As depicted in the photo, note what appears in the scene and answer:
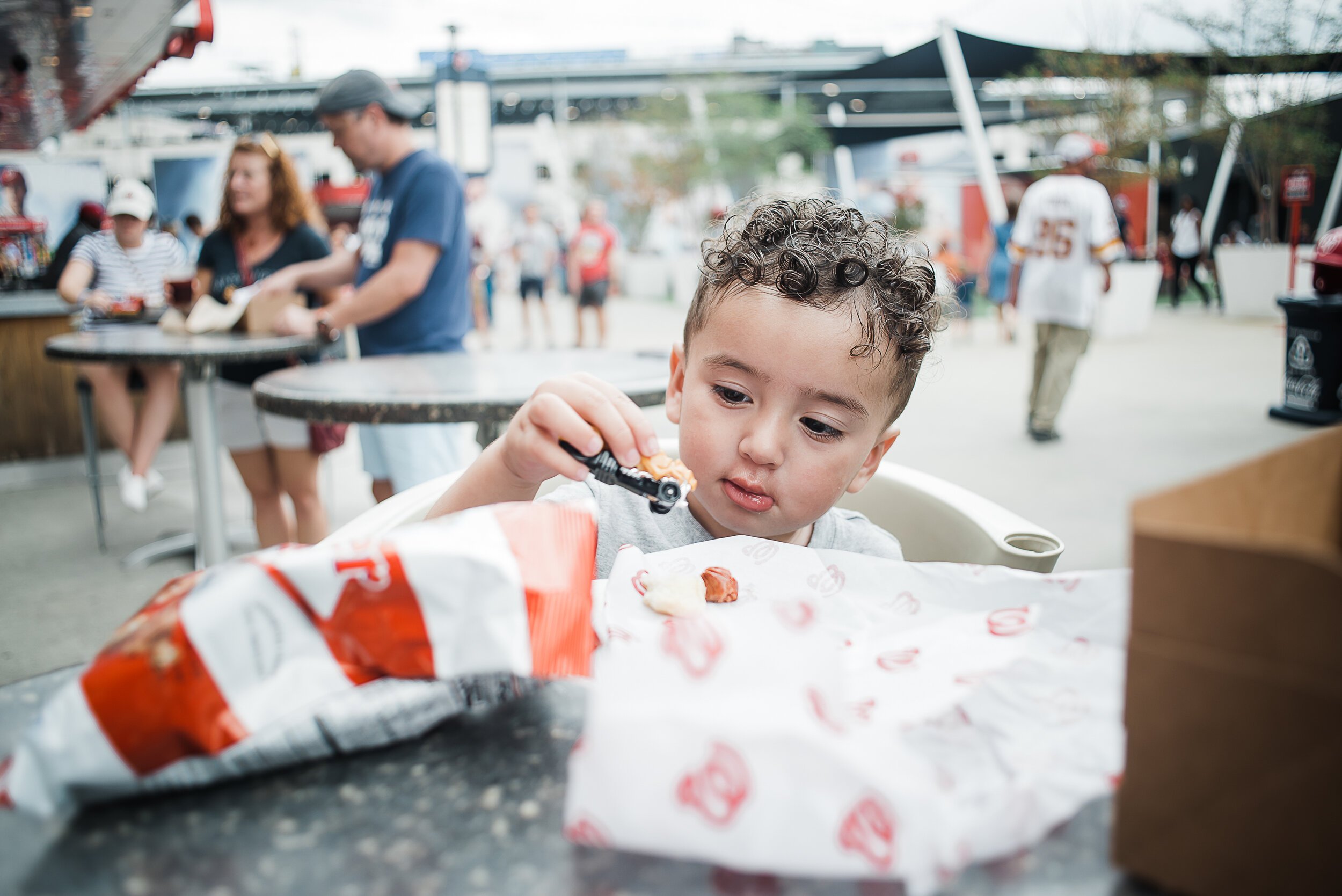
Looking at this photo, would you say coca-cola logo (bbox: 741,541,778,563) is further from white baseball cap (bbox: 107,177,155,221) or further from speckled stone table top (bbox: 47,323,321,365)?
white baseball cap (bbox: 107,177,155,221)

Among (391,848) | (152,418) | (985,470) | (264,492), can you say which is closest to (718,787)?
(391,848)

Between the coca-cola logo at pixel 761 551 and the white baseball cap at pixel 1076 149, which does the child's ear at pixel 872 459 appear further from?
the white baseball cap at pixel 1076 149

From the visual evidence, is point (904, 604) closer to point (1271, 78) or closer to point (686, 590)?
point (686, 590)

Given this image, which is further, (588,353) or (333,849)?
(588,353)

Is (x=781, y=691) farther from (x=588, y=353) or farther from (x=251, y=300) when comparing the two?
(x=251, y=300)

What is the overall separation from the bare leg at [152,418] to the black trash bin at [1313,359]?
6749mm

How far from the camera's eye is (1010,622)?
0.66m

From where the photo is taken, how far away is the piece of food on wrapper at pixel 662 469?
897mm

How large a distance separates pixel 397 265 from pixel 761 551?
2.32 m

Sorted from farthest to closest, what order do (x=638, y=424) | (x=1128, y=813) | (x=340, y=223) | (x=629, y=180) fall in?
(x=629, y=180), (x=340, y=223), (x=638, y=424), (x=1128, y=813)

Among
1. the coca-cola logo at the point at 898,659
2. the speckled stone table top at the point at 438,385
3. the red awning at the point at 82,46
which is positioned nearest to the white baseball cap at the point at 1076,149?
the speckled stone table top at the point at 438,385

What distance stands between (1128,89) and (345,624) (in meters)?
14.5

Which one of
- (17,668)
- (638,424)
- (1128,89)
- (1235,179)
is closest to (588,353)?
(638,424)

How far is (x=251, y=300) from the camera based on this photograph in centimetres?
305
